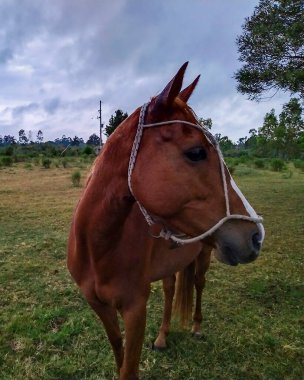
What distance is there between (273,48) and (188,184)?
864cm

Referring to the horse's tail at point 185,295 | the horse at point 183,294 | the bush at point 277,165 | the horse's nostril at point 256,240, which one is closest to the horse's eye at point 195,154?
the horse's nostril at point 256,240

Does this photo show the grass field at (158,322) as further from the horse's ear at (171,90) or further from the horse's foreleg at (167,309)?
the horse's ear at (171,90)

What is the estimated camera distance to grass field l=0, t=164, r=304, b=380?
282 cm

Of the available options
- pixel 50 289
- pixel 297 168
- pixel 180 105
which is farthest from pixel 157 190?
pixel 297 168

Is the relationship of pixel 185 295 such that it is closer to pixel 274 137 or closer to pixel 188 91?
pixel 188 91

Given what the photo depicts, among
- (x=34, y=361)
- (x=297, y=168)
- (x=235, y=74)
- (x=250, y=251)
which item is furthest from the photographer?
(x=297, y=168)

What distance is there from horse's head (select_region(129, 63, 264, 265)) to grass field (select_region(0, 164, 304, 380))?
6.18ft

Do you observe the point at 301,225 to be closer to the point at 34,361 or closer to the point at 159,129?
the point at 34,361

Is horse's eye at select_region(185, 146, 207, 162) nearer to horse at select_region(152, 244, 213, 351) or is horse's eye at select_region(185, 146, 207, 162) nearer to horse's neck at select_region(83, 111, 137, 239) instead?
horse's neck at select_region(83, 111, 137, 239)

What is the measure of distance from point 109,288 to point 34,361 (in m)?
1.49

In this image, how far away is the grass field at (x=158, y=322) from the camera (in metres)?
2.82

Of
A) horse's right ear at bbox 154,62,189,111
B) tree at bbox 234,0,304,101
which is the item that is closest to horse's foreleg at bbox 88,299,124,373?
horse's right ear at bbox 154,62,189,111

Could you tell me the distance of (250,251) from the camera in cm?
138

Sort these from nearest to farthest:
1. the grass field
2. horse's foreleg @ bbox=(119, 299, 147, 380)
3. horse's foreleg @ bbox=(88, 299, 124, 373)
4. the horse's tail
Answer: horse's foreleg @ bbox=(119, 299, 147, 380) < horse's foreleg @ bbox=(88, 299, 124, 373) < the grass field < the horse's tail
